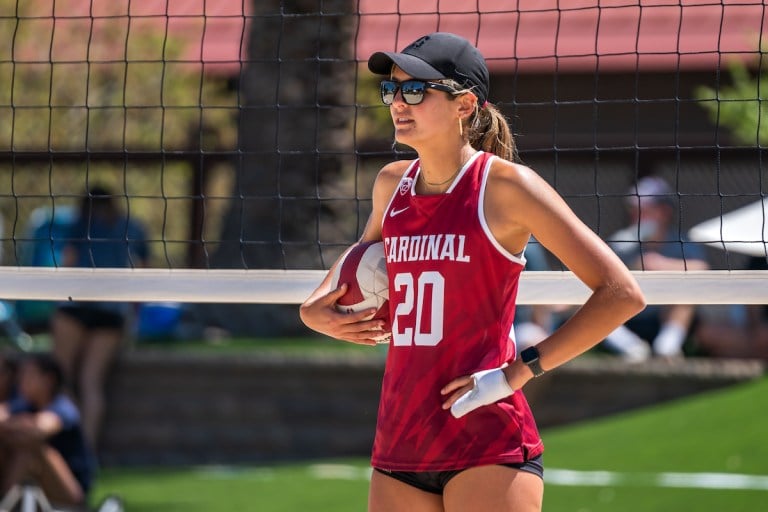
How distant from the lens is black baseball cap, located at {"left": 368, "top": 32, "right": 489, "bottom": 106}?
10.9 ft

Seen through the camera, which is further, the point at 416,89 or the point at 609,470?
the point at 609,470

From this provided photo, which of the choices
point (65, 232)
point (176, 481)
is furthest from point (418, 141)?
point (65, 232)

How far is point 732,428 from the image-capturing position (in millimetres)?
8398

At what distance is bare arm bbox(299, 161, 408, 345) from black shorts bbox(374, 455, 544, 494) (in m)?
0.40

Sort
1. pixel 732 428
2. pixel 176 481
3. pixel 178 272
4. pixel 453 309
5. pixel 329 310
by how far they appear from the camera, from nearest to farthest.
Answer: pixel 453 309
pixel 329 310
pixel 178 272
pixel 732 428
pixel 176 481

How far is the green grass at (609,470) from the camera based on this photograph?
755 centimetres

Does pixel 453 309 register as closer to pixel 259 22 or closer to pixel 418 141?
pixel 418 141

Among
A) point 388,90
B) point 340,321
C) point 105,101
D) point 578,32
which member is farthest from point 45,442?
point 578,32

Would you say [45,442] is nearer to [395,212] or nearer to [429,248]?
[395,212]

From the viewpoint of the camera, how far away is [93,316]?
9492mm

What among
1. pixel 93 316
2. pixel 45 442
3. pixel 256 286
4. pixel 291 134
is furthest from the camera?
pixel 291 134

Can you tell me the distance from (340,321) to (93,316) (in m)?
6.21

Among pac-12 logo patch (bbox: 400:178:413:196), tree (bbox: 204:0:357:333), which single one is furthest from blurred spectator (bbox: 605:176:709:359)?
pac-12 logo patch (bbox: 400:178:413:196)

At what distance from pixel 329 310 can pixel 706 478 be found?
15.3 ft
